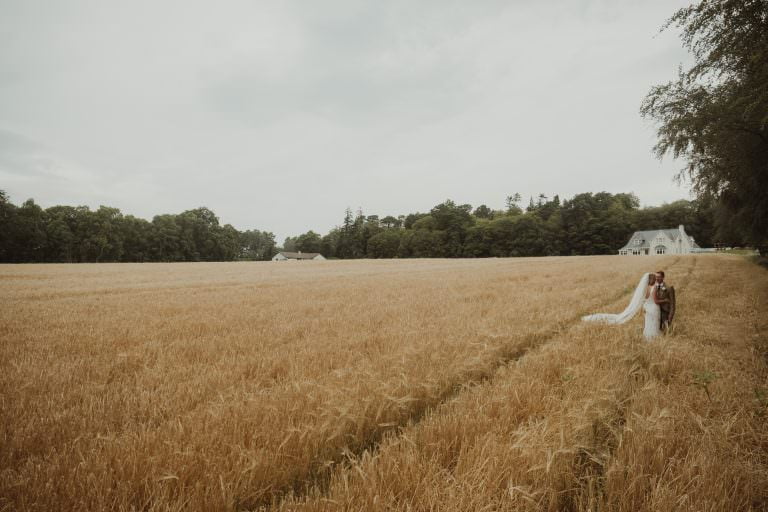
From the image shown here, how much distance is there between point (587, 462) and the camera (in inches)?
105

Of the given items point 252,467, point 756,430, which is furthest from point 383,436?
point 756,430

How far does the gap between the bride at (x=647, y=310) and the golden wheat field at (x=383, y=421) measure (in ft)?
1.17

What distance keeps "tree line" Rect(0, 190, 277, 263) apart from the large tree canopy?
10992 centimetres

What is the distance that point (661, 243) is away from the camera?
98.4m

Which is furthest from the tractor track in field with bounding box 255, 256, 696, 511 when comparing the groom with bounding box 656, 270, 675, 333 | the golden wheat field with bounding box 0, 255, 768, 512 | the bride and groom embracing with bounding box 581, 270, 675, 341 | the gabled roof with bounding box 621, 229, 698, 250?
the gabled roof with bounding box 621, 229, 698, 250

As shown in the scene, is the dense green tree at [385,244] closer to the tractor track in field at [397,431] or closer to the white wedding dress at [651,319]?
the white wedding dress at [651,319]

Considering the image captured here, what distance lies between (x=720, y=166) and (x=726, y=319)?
45.1 ft

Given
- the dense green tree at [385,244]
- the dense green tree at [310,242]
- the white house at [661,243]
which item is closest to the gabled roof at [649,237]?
the white house at [661,243]

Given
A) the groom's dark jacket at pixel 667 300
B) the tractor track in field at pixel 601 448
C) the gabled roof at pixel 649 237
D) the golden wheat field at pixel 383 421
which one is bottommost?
the tractor track in field at pixel 601 448

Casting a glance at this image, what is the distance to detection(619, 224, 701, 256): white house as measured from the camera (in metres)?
97.3

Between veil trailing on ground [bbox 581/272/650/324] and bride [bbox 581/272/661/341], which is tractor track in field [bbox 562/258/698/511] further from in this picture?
veil trailing on ground [bbox 581/272/650/324]

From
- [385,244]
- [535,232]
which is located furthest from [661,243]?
[385,244]

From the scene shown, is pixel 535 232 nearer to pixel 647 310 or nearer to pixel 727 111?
pixel 727 111

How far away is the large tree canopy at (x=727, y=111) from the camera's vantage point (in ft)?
27.7
